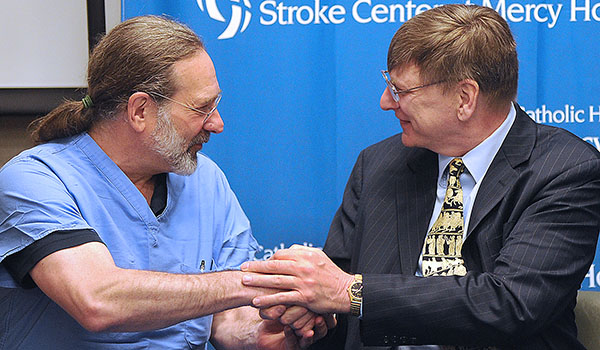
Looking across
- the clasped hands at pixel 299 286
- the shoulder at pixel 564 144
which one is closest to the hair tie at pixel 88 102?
the clasped hands at pixel 299 286

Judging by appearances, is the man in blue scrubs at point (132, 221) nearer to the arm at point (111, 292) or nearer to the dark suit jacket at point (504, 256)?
the arm at point (111, 292)

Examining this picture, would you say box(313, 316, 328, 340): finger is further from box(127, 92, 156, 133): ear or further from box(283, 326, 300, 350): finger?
box(127, 92, 156, 133): ear

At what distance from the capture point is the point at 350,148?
2.73 metres

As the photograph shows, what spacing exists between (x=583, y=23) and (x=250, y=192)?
4.55 ft

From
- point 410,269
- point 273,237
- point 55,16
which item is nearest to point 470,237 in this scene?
point 410,269

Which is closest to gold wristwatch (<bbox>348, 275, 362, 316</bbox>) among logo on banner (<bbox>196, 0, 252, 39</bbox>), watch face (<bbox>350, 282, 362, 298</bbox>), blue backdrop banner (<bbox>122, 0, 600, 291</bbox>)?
watch face (<bbox>350, 282, 362, 298</bbox>)

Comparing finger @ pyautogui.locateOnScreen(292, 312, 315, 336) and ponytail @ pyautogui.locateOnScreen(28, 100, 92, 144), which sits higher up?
ponytail @ pyautogui.locateOnScreen(28, 100, 92, 144)

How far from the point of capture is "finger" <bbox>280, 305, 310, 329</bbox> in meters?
2.04

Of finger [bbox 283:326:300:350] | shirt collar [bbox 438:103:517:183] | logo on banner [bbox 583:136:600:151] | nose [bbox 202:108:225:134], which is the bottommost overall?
finger [bbox 283:326:300:350]

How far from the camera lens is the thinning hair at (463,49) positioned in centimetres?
202

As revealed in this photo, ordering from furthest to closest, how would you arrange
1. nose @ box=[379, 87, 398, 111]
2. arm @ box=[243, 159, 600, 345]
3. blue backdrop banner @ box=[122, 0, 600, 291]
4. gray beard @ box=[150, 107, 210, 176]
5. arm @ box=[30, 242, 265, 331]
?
blue backdrop banner @ box=[122, 0, 600, 291] → nose @ box=[379, 87, 398, 111] → gray beard @ box=[150, 107, 210, 176] → arm @ box=[243, 159, 600, 345] → arm @ box=[30, 242, 265, 331]

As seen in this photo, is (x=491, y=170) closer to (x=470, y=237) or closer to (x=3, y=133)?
(x=470, y=237)

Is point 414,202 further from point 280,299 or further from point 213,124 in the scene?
point 213,124

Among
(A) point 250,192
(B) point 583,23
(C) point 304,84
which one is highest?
(B) point 583,23
